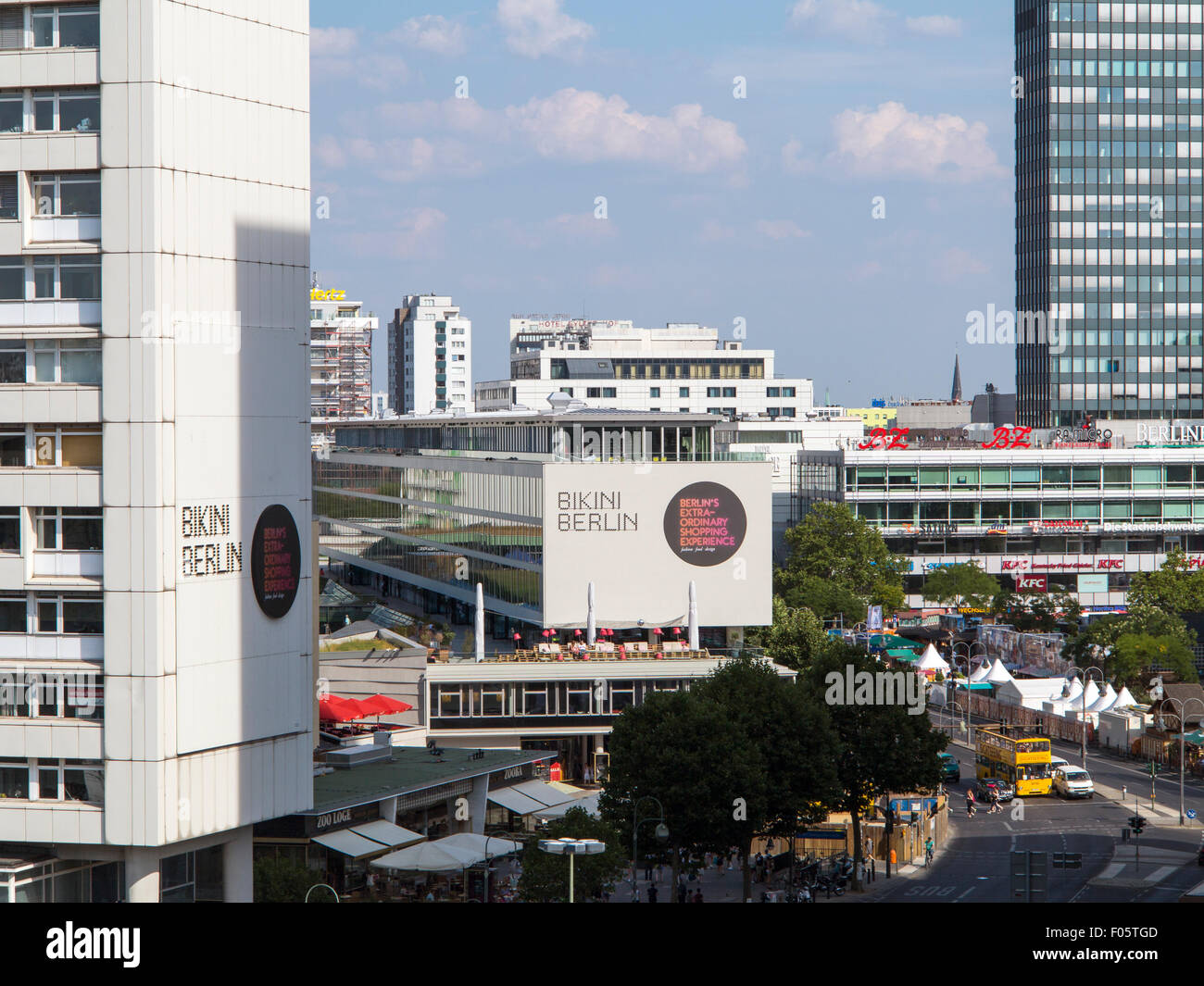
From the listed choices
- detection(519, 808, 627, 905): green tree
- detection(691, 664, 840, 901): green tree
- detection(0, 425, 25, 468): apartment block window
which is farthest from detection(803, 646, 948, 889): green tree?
detection(0, 425, 25, 468): apartment block window

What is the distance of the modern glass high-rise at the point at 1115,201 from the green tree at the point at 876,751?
130752 millimetres

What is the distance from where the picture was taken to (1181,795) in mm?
70438

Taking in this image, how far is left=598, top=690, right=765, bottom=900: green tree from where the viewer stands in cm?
5344

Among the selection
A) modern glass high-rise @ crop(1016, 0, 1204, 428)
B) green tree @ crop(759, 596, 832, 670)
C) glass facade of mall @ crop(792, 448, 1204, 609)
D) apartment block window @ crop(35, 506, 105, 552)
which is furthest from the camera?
modern glass high-rise @ crop(1016, 0, 1204, 428)

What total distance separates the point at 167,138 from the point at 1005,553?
122696mm

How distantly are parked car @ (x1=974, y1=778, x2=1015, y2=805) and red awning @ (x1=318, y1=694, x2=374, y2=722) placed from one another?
3033cm

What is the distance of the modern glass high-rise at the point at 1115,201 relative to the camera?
583ft

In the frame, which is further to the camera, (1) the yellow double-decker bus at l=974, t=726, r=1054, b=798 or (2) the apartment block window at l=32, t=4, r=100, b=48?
(1) the yellow double-decker bus at l=974, t=726, r=1054, b=798

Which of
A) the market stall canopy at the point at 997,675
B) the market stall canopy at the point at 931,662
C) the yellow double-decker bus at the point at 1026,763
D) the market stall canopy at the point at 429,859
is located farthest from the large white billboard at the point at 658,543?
the market stall canopy at the point at 429,859

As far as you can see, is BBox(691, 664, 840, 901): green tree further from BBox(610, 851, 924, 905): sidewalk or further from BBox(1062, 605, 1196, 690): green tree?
BBox(1062, 605, 1196, 690): green tree

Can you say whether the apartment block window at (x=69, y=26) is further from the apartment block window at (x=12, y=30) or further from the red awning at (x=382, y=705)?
the red awning at (x=382, y=705)

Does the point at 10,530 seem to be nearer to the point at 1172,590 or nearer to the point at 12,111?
the point at 12,111

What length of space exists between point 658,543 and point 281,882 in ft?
180
